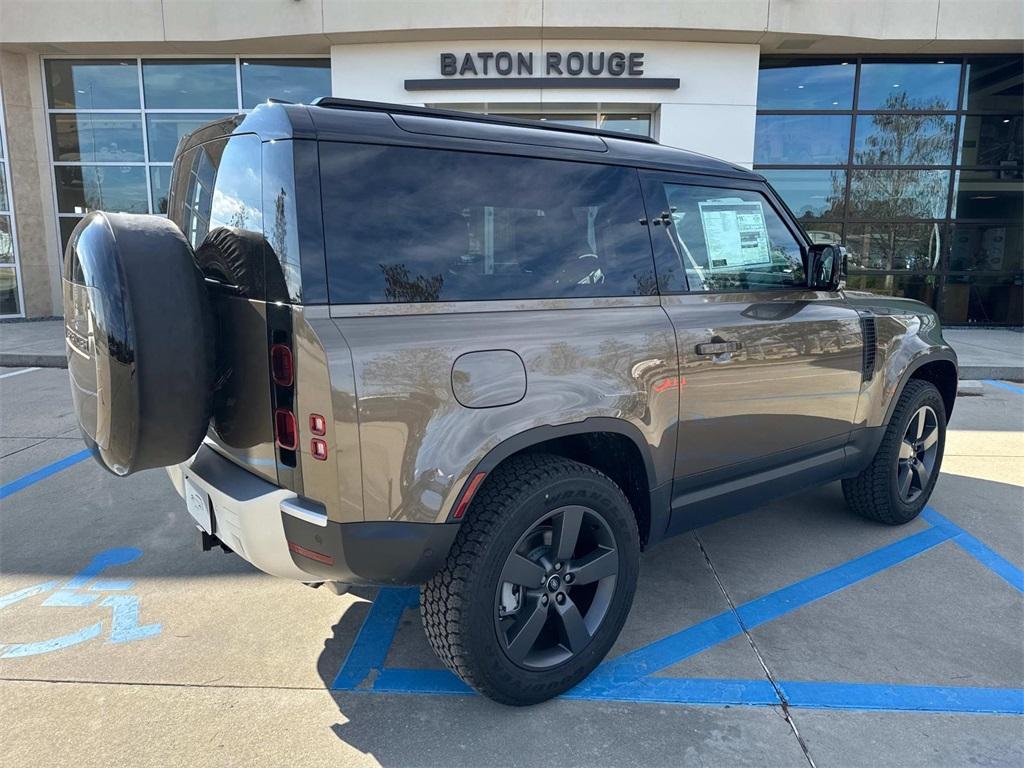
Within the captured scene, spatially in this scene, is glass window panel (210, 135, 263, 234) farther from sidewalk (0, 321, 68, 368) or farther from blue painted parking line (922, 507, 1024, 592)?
sidewalk (0, 321, 68, 368)

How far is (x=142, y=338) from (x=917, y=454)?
161 inches

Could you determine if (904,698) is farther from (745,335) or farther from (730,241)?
(730,241)

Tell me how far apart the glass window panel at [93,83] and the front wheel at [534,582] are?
513 inches

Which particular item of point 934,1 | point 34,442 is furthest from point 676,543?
point 934,1

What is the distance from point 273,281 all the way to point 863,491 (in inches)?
136

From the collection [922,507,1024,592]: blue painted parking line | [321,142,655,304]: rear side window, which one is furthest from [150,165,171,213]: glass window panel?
[922,507,1024,592]: blue painted parking line

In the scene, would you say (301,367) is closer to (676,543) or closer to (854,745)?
(854,745)

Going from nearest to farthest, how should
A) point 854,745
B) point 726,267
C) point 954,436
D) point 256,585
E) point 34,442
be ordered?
1. point 854,745
2. point 726,267
3. point 256,585
4. point 34,442
5. point 954,436

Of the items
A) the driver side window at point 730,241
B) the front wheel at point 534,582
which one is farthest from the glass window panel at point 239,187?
the driver side window at point 730,241

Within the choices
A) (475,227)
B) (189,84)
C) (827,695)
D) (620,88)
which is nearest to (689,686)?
(827,695)

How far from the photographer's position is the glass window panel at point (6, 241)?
12250 millimetres

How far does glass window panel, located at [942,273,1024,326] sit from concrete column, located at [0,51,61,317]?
1598 centimetres

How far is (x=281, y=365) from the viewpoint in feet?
6.84

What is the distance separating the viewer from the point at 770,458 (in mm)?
3229
